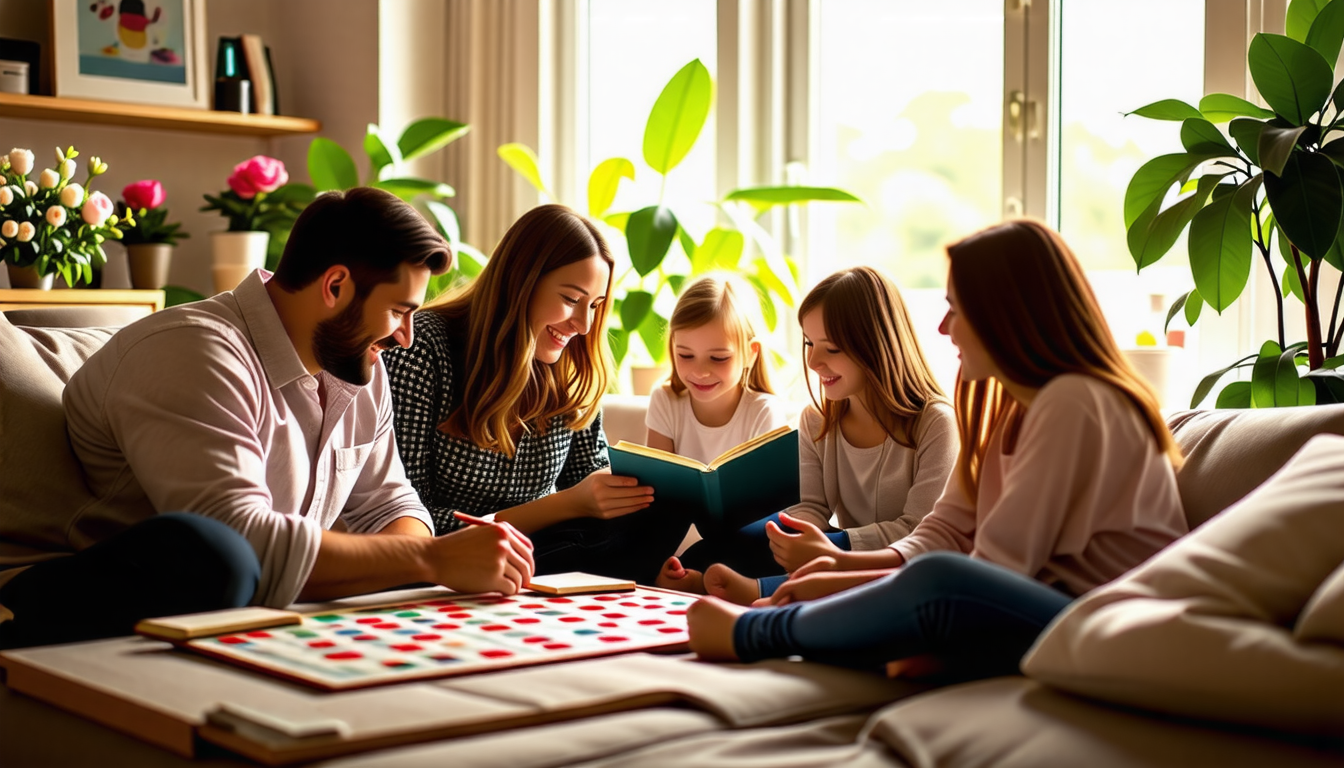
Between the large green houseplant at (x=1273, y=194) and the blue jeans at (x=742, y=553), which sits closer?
the large green houseplant at (x=1273, y=194)

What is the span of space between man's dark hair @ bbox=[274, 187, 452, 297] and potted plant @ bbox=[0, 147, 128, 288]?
144 cm

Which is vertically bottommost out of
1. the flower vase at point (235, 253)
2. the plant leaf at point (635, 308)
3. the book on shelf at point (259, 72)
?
the plant leaf at point (635, 308)

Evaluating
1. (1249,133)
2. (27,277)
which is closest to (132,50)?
(27,277)

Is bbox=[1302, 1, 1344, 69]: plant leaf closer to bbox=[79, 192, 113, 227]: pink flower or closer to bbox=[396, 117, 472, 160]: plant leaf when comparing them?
bbox=[396, 117, 472, 160]: plant leaf

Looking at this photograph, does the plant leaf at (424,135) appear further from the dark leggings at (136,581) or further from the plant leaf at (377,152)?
the dark leggings at (136,581)

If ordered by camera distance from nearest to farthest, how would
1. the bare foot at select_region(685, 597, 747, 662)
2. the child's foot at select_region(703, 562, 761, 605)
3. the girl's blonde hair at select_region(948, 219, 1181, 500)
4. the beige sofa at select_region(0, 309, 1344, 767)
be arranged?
1. the beige sofa at select_region(0, 309, 1344, 767)
2. the bare foot at select_region(685, 597, 747, 662)
3. the girl's blonde hair at select_region(948, 219, 1181, 500)
4. the child's foot at select_region(703, 562, 761, 605)

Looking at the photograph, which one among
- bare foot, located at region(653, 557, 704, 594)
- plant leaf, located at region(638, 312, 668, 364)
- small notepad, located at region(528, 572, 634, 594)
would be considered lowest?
bare foot, located at region(653, 557, 704, 594)

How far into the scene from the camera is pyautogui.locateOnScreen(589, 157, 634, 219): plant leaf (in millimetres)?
3633

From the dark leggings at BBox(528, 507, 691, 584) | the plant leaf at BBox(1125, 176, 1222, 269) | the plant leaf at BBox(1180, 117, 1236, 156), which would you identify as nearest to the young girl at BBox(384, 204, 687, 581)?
the dark leggings at BBox(528, 507, 691, 584)

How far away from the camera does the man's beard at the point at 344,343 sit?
1.99 m

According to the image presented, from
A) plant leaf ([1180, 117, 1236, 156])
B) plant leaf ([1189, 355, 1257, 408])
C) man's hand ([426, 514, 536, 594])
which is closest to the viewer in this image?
man's hand ([426, 514, 536, 594])

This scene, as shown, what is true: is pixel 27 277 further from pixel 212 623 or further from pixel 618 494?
pixel 212 623

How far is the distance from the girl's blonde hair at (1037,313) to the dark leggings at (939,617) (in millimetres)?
294

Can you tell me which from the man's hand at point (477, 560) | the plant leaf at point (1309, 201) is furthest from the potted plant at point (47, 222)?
the plant leaf at point (1309, 201)
